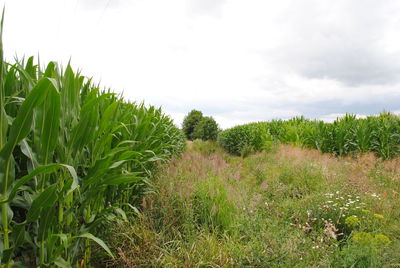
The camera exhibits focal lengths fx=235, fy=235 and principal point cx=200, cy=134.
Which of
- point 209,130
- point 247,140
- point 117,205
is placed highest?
point 209,130

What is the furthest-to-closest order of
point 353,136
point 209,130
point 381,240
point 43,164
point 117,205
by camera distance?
point 209,130 → point 353,136 → point 381,240 → point 117,205 → point 43,164

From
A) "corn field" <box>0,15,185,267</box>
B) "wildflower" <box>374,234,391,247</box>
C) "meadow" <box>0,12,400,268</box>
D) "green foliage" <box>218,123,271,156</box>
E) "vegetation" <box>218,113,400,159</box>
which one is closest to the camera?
"corn field" <box>0,15,185,267</box>

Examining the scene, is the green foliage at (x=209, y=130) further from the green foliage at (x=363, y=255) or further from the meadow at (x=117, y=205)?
the green foliage at (x=363, y=255)

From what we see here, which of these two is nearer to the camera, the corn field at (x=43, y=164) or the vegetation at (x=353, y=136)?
the corn field at (x=43, y=164)

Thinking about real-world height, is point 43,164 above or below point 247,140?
below

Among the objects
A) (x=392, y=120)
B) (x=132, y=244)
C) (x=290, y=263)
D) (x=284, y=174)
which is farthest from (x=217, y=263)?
(x=392, y=120)

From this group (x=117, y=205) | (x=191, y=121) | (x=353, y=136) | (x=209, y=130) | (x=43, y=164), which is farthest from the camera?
(x=191, y=121)

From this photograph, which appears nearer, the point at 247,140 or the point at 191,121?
the point at 247,140

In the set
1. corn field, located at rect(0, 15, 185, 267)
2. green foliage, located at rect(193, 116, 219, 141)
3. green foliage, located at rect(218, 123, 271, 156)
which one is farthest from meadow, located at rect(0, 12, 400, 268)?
green foliage, located at rect(193, 116, 219, 141)

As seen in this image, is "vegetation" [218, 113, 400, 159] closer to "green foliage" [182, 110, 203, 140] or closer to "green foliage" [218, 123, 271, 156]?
"green foliage" [218, 123, 271, 156]

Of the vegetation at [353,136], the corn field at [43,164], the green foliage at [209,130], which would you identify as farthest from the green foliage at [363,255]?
the green foliage at [209,130]

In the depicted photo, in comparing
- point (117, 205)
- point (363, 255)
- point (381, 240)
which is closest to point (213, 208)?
point (117, 205)

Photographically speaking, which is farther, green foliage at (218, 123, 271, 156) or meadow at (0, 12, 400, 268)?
green foliage at (218, 123, 271, 156)

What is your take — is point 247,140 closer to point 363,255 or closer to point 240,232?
point 240,232
